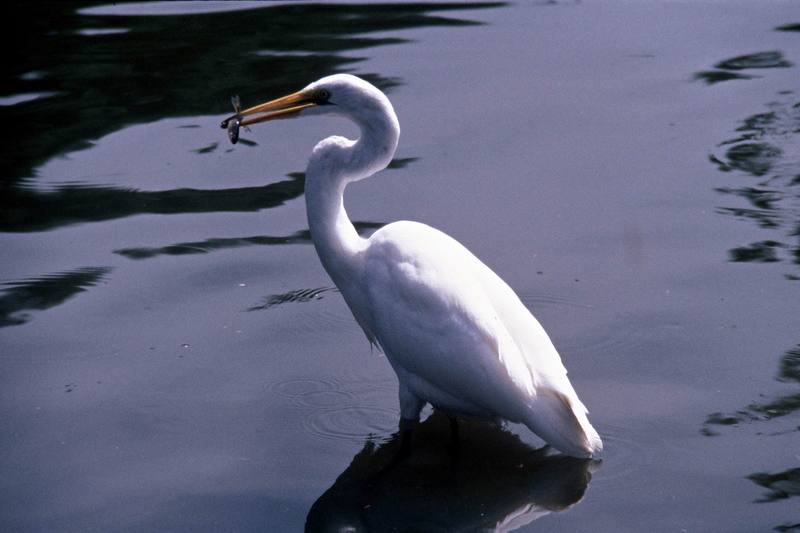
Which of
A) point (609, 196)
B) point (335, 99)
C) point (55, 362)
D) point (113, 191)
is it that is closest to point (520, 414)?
A: point (335, 99)

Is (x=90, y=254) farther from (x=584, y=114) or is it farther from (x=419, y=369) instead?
(x=584, y=114)

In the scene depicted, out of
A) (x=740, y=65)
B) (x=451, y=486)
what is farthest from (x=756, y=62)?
(x=451, y=486)

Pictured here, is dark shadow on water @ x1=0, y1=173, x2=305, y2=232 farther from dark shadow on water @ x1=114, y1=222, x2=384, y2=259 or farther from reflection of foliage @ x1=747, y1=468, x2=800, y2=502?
reflection of foliage @ x1=747, y1=468, x2=800, y2=502

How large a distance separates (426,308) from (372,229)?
203 cm

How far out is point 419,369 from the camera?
486 cm

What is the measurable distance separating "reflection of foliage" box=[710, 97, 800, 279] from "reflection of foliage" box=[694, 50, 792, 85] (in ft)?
2.12

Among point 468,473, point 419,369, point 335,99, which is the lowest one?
point 468,473

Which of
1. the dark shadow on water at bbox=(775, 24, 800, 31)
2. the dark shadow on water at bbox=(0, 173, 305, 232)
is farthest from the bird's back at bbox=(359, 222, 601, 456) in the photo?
the dark shadow on water at bbox=(775, 24, 800, 31)

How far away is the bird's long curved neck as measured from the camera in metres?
5.04

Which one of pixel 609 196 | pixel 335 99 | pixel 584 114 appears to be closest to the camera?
pixel 335 99

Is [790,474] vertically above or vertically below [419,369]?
below

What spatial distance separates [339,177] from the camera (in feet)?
16.8

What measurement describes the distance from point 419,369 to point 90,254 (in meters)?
2.62

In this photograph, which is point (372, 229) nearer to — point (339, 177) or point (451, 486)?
point (339, 177)
